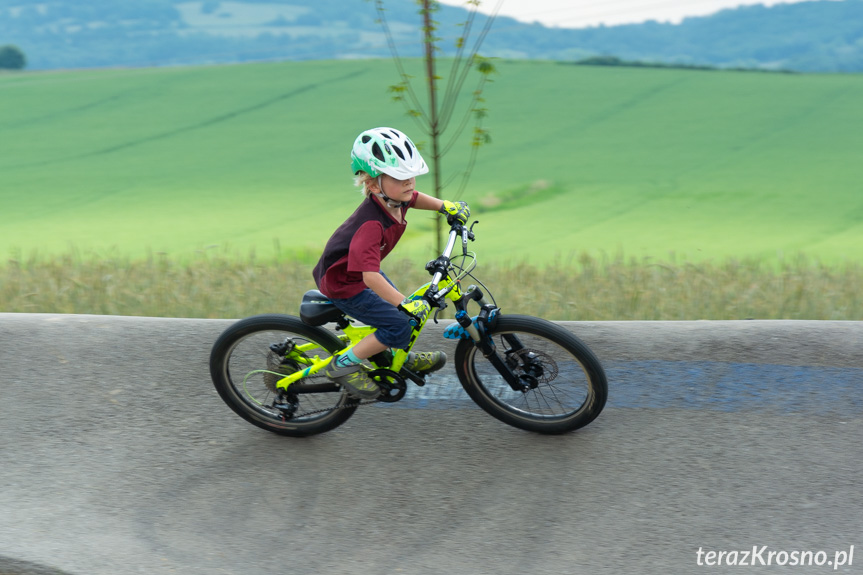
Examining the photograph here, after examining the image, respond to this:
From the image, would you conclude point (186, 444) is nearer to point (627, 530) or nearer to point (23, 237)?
point (627, 530)

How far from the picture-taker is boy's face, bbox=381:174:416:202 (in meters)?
3.94

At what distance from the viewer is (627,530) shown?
3760 millimetres

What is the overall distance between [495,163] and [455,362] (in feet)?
48.4

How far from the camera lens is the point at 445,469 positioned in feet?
14.0

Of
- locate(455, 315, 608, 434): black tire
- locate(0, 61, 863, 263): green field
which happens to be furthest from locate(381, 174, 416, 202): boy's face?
locate(0, 61, 863, 263): green field

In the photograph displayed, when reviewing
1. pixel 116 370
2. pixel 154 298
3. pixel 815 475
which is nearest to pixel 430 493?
pixel 815 475

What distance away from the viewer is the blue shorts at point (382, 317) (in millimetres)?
4137

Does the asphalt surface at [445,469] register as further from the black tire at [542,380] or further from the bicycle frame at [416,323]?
the bicycle frame at [416,323]

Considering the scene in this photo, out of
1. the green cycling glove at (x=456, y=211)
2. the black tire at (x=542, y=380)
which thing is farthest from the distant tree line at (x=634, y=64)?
the green cycling glove at (x=456, y=211)

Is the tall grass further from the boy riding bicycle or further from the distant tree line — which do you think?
the distant tree line

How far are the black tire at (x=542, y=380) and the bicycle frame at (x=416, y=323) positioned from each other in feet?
0.90

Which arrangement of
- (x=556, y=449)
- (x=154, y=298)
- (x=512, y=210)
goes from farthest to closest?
(x=512, y=210), (x=154, y=298), (x=556, y=449)

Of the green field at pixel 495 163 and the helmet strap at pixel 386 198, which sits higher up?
the helmet strap at pixel 386 198

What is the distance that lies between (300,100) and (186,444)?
73.7 feet
